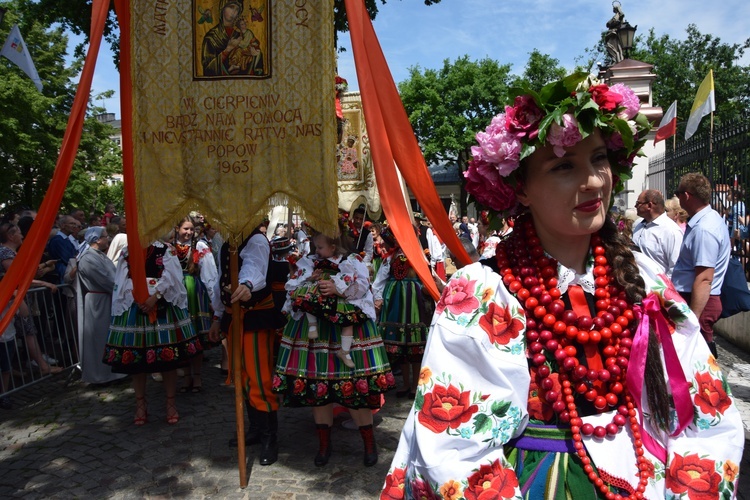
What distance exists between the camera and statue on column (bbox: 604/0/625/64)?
39.2 feet

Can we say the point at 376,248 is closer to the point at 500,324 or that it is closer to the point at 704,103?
the point at 704,103

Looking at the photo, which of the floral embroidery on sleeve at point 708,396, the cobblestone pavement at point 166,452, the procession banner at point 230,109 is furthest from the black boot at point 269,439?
the floral embroidery on sleeve at point 708,396

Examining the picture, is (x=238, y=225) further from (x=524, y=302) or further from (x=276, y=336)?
(x=524, y=302)

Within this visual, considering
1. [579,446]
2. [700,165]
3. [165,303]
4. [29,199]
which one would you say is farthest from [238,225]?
[29,199]

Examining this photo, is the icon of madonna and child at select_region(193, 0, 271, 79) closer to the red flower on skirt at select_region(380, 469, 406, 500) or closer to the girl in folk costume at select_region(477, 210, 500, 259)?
the girl in folk costume at select_region(477, 210, 500, 259)

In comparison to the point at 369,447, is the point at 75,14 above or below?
above

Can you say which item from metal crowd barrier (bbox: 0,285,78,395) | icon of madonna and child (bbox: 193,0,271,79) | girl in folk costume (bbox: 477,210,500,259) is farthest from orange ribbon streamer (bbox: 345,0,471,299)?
metal crowd barrier (bbox: 0,285,78,395)

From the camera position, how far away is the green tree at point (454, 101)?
39188 millimetres

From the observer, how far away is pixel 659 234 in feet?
Answer: 20.6

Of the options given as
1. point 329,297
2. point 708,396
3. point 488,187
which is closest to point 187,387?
point 329,297

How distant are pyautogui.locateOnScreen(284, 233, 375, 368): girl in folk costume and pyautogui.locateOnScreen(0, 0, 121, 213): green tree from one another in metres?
14.5

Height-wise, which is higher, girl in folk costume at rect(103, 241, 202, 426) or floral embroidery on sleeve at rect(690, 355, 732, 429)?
floral embroidery on sleeve at rect(690, 355, 732, 429)

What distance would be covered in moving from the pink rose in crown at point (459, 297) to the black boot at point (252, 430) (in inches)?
137

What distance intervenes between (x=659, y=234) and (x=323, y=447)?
425cm
